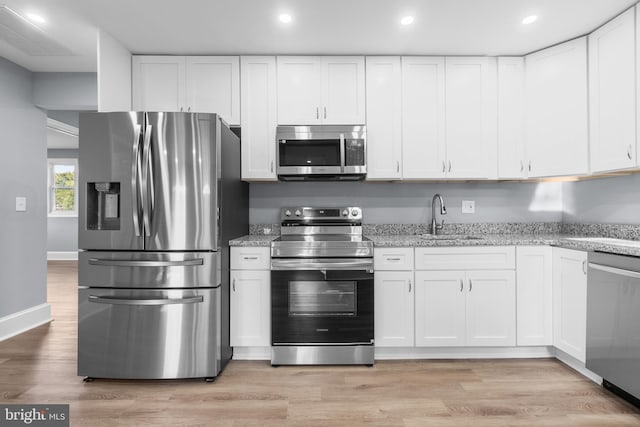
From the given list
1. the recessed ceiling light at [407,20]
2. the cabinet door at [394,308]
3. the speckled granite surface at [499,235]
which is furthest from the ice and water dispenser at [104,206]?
the recessed ceiling light at [407,20]

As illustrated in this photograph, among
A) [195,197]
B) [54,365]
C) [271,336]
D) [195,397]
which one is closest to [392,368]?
[271,336]

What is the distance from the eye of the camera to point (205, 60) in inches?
124

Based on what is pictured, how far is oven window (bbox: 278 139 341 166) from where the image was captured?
3037mm

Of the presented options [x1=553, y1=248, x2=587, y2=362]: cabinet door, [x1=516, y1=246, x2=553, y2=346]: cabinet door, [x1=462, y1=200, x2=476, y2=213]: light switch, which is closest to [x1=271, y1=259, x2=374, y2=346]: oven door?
[x1=516, y1=246, x2=553, y2=346]: cabinet door

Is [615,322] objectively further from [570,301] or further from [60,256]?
[60,256]

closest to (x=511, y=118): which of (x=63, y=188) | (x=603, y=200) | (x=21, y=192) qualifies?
(x=603, y=200)

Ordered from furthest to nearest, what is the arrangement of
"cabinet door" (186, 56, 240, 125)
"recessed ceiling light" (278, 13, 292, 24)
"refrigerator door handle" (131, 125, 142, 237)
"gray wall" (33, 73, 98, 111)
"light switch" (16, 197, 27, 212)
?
"gray wall" (33, 73, 98, 111) → "light switch" (16, 197, 27, 212) → "cabinet door" (186, 56, 240, 125) → "recessed ceiling light" (278, 13, 292, 24) → "refrigerator door handle" (131, 125, 142, 237)

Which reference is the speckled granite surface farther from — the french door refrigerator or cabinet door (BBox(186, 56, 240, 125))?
cabinet door (BBox(186, 56, 240, 125))

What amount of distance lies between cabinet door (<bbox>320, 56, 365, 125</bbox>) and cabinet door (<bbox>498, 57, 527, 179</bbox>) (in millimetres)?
1220

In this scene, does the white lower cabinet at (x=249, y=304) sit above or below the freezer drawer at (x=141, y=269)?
below

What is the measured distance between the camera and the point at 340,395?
7.62 feet

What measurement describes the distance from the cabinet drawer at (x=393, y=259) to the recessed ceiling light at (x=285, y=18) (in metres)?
1.83

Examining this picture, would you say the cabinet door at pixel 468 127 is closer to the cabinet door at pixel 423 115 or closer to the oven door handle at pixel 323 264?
A: the cabinet door at pixel 423 115

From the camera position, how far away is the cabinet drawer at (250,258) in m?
2.80
